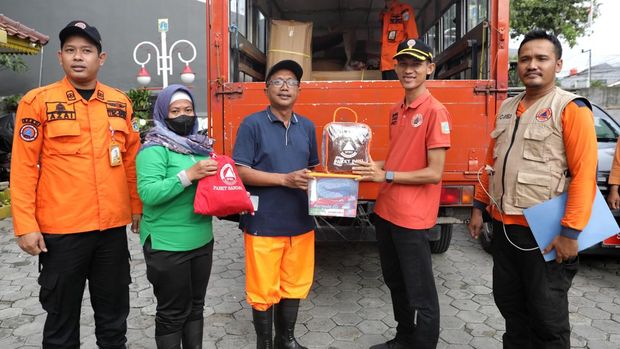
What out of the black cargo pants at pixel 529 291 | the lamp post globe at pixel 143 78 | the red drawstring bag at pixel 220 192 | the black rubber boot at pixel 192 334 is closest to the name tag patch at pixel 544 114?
the black cargo pants at pixel 529 291

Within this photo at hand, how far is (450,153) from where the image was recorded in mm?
3080

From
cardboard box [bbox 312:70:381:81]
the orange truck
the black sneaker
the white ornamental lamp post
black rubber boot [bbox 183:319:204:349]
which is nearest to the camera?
black rubber boot [bbox 183:319:204:349]

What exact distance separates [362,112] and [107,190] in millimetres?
1759

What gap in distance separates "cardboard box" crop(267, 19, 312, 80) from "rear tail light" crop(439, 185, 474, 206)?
5.29 feet

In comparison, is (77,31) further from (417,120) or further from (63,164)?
(417,120)

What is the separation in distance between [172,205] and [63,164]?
22.1 inches

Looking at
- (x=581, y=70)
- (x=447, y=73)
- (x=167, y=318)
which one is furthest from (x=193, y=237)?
(x=581, y=70)

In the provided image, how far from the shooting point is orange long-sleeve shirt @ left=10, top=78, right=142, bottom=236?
2043 millimetres

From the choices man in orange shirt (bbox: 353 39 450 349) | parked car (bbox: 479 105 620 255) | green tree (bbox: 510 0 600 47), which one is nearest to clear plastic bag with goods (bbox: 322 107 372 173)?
man in orange shirt (bbox: 353 39 450 349)

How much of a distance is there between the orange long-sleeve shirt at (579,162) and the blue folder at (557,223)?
46 mm

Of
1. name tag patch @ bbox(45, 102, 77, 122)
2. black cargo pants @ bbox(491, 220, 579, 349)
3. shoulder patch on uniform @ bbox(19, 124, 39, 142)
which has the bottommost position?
black cargo pants @ bbox(491, 220, 579, 349)

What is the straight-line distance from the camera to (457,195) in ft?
10.3

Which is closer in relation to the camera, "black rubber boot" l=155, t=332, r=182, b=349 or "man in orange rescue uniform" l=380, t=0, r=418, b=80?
"black rubber boot" l=155, t=332, r=182, b=349

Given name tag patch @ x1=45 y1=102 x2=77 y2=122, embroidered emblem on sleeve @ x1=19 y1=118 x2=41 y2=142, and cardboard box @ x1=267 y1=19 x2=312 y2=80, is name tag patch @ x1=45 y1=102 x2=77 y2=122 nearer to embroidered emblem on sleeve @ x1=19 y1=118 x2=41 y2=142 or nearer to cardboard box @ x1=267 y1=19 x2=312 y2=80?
embroidered emblem on sleeve @ x1=19 y1=118 x2=41 y2=142
